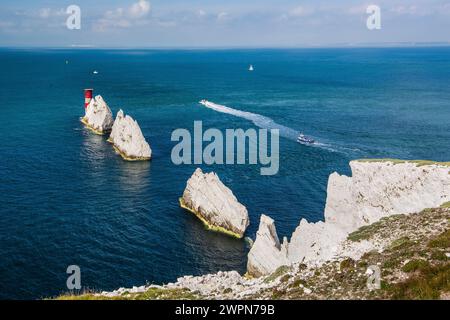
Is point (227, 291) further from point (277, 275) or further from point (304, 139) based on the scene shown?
point (304, 139)

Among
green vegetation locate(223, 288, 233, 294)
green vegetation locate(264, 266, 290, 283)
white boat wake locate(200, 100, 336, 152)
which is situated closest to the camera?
green vegetation locate(223, 288, 233, 294)

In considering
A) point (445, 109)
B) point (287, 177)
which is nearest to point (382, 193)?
point (287, 177)

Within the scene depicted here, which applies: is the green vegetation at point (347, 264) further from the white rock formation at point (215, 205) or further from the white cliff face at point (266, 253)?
the white rock formation at point (215, 205)

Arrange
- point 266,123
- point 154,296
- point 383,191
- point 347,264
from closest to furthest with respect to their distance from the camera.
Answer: point 347,264, point 154,296, point 383,191, point 266,123

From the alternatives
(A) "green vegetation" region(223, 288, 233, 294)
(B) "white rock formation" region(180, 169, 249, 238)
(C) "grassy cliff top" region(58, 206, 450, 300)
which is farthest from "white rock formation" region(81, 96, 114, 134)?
(A) "green vegetation" region(223, 288, 233, 294)

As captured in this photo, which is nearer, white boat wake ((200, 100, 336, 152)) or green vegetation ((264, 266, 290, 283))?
green vegetation ((264, 266, 290, 283))

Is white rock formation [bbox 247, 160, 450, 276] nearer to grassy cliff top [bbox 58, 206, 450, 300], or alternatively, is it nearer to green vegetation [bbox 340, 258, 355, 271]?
green vegetation [bbox 340, 258, 355, 271]

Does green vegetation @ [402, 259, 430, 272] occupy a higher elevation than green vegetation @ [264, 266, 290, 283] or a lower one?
higher

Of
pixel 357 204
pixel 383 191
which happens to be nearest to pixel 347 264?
pixel 383 191
